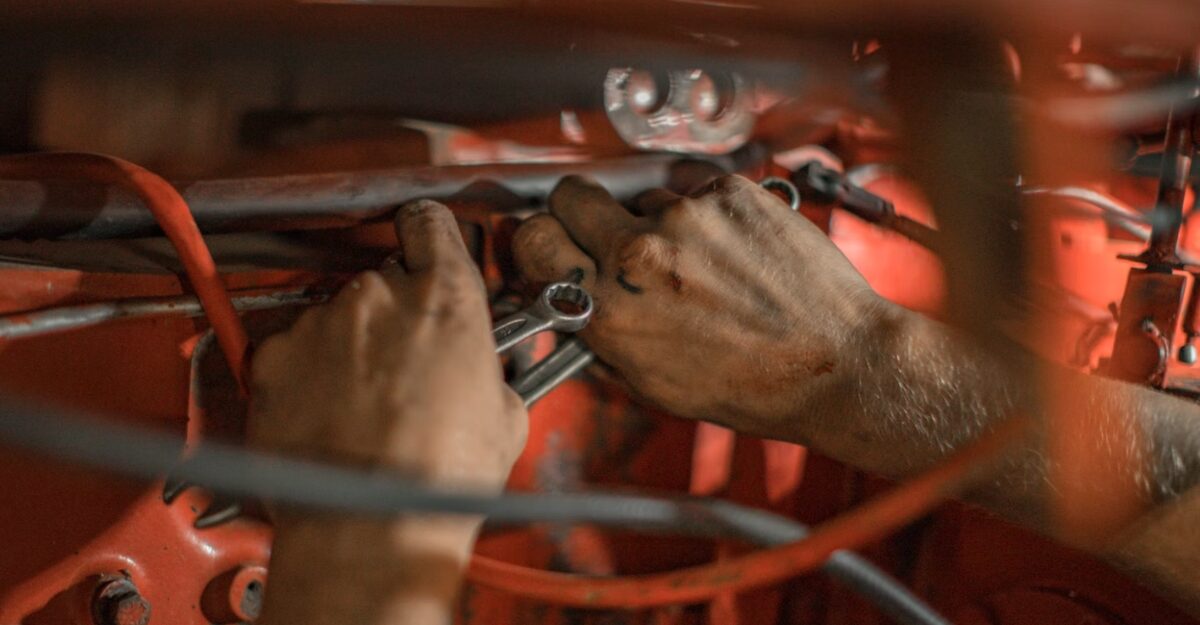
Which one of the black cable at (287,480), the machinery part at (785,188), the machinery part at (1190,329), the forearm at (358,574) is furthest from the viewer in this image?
the machinery part at (1190,329)

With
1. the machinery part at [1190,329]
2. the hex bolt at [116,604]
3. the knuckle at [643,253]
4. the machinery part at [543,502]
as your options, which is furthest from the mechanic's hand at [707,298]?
the machinery part at [1190,329]

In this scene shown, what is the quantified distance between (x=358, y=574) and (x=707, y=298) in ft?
1.11

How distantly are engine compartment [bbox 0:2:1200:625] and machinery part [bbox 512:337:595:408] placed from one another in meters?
0.08

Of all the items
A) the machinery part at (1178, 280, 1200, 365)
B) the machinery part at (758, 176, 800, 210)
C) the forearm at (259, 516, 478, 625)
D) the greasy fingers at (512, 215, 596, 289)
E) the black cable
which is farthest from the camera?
the machinery part at (1178, 280, 1200, 365)

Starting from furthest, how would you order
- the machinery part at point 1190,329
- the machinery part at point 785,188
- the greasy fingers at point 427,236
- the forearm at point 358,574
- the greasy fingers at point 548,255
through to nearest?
the machinery part at point 1190,329 → the machinery part at point 785,188 → the greasy fingers at point 548,255 → the greasy fingers at point 427,236 → the forearm at point 358,574

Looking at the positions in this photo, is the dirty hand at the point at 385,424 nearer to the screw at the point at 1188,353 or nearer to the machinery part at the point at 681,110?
the machinery part at the point at 681,110

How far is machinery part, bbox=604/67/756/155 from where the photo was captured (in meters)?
0.91

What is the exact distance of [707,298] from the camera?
712 millimetres

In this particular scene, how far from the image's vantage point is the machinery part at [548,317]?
0.65 metres

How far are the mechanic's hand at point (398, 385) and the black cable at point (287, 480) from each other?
4 cm

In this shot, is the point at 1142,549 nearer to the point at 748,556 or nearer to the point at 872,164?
the point at 748,556

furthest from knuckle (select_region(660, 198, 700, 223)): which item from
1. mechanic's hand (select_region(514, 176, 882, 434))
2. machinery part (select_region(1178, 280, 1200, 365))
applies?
machinery part (select_region(1178, 280, 1200, 365))

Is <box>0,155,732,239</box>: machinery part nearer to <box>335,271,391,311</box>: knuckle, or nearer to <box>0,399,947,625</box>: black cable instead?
<box>335,271,391,311</box>: knuckle

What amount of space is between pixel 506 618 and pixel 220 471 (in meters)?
0.49
